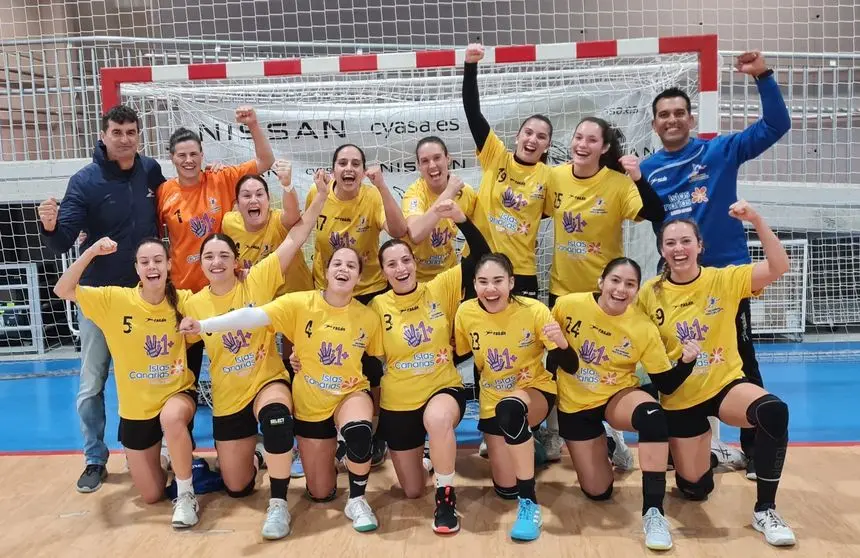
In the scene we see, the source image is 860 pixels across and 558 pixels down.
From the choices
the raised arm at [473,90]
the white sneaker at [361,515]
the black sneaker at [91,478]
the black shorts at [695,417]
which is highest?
the raised arm at [473,90]

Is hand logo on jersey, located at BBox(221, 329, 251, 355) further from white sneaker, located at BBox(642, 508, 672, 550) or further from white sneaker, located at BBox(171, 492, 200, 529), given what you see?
white sneaker, located at BBox(642, 508, 672, 550)

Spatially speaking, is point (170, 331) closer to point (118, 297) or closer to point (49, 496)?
point (118, 297)

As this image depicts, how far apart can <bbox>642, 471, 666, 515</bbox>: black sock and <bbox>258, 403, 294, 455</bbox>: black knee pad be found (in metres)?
1.63

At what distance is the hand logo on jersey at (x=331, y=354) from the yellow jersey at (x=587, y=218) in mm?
1215

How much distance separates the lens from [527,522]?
2.97 metres

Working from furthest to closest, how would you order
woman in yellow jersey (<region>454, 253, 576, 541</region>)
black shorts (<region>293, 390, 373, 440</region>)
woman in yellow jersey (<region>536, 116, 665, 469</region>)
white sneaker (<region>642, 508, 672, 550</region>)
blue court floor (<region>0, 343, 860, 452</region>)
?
blue court floor (<region>0, 343, 860, 452</region>)
woman in yellow jersey (<region>536, 116, 665, 469</region>)
black shorts (<region>293, 390, 373, 440</region>)
woman in yellow jersey (<region>454, 253, 576, 541</region>)
white sneaker (<region>642, 508, 672, 550</region>)

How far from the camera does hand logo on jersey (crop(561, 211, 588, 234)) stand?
3504 millimetres

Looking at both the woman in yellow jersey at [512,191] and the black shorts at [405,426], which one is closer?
the black shorts at [405,426]

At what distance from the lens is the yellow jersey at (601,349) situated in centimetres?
310

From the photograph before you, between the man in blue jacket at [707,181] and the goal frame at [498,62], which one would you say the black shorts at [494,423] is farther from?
the goal frame at [498,62]

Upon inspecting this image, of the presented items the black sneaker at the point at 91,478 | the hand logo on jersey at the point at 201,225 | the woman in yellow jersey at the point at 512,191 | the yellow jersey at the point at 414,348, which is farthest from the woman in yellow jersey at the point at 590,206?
→ the black sneaker at the point at 91,478

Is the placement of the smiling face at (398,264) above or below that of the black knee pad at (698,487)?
above

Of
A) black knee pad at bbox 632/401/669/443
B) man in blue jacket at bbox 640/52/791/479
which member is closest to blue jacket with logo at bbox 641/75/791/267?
man in blue jacket at bbox 640/52/791/479

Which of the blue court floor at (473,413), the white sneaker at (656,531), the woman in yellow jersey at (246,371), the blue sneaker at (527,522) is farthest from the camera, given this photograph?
the blue court floor at (473,413)
